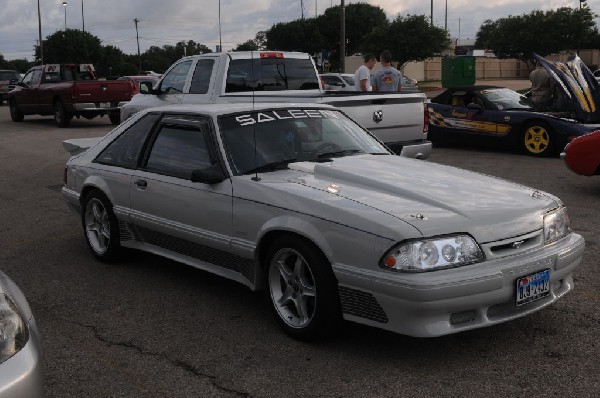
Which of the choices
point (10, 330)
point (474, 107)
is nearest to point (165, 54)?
point (474, 107)

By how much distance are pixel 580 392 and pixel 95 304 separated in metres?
3.23

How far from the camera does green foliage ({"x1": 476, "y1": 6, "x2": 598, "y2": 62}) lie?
4803 centimetres

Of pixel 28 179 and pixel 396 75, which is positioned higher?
pixel 396 75

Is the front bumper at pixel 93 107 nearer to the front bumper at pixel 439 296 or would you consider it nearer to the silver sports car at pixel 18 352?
the front bumper at pixel 439 296

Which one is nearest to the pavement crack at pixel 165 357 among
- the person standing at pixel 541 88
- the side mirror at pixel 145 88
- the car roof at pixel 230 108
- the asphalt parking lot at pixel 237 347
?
the asphalt parking lot at pixel 237 347

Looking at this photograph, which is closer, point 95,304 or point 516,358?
point 516,358

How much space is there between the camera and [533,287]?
402 centimetres

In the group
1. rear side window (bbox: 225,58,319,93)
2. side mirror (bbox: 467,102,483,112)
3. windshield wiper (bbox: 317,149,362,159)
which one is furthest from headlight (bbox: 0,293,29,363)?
side mirror (bbox: 467,102,483,112)

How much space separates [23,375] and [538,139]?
11.4 m

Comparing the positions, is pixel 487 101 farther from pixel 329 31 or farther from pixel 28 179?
pixel 329 31

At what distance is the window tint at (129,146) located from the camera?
18.9 feet

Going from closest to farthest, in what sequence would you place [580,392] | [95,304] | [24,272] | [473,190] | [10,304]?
[10,304]
[580,392]
[473,190]
[95,304]
[24,272]

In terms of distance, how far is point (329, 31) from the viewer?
87.9 metres

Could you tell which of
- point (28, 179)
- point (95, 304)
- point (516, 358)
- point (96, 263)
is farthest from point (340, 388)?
point (28, 179)
